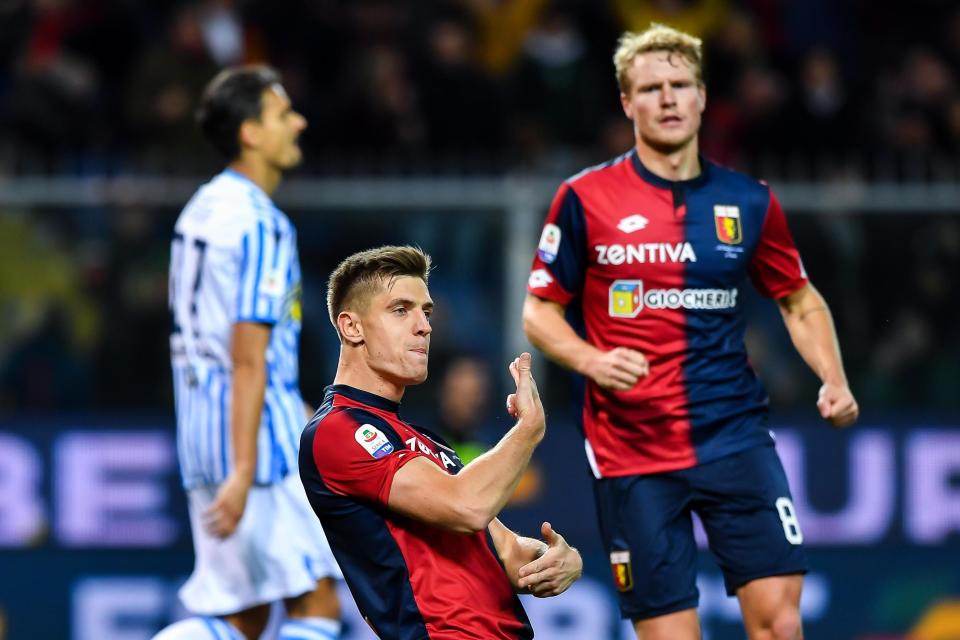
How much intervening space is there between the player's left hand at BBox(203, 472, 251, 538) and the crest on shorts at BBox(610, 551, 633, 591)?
1.38 metres

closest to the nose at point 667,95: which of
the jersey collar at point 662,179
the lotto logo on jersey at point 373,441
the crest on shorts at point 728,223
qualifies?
the jersey collar at point 662,179

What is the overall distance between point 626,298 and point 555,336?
0.29 metres

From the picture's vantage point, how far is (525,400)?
4188 mm

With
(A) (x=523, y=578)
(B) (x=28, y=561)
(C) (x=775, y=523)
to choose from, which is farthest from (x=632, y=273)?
(B) (x=28, y=561)

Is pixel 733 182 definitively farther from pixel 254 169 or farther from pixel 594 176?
pixel 254 169

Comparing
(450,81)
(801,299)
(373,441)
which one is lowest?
(373,441)

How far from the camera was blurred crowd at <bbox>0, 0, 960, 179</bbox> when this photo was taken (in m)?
10.3

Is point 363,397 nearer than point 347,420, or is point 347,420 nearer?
point 347,420

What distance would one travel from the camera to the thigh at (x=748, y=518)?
559 centimetres

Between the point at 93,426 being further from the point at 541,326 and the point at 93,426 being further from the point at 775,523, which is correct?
the point at 775,523

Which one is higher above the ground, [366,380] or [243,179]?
[243,179]

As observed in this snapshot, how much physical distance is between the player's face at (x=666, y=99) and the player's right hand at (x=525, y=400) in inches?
66.8

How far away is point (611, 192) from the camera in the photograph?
19.0ft

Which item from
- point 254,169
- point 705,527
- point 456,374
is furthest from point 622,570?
point 456,374
